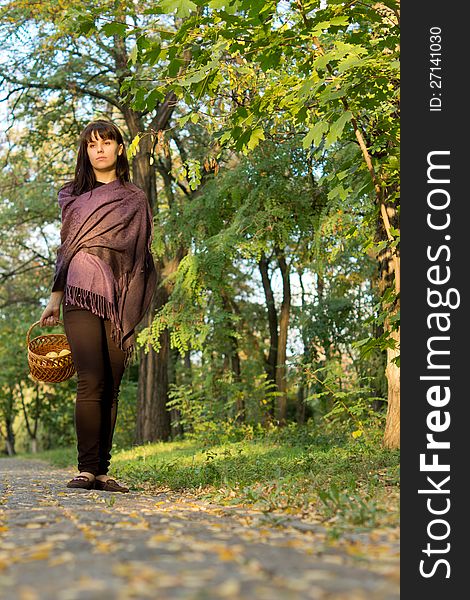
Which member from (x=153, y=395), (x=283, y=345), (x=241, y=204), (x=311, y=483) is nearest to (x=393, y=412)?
(x=311, y=483)

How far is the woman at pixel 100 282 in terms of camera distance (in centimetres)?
491

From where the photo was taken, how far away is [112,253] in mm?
5059

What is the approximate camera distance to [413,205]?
3883 mm

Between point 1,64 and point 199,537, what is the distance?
12.8 metres

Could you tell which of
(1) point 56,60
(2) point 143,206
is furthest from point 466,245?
(1) point 56,60

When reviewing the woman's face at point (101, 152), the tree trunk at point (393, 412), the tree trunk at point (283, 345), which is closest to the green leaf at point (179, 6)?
the woman's face at point (101, 152)

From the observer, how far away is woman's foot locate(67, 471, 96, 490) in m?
4.85

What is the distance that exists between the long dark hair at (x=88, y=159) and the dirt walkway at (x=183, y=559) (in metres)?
2.45

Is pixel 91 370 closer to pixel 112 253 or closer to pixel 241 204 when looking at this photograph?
pixel 112 253

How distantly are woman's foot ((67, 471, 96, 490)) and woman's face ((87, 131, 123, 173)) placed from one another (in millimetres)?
1986

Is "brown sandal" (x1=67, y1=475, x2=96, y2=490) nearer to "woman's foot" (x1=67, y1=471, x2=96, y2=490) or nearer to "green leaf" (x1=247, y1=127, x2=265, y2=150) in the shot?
"woman's foot" (x1=67, y1=471, x2=96, y2=490)

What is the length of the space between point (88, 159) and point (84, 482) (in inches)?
82.4

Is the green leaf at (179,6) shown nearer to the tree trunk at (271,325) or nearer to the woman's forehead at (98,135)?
the woman's forehead at (98,135)

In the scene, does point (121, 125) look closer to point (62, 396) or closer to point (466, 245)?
point (62, 396)
